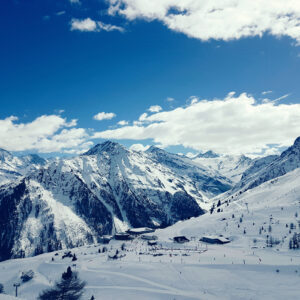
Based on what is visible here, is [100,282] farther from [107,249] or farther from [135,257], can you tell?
[107,249]

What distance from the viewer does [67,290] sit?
3246 inches

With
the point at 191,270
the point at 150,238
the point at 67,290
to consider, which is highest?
the point at 150,238

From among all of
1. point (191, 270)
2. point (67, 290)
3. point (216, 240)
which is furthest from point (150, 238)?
point (67, 290)

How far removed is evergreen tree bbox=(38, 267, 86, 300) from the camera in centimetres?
7795

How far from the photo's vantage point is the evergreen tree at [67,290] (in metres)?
77.9

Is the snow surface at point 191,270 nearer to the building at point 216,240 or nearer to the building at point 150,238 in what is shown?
the building at point 216,240

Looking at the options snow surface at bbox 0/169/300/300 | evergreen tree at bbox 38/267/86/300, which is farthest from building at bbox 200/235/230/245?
evergreen tree at bbox 38/267/86/300

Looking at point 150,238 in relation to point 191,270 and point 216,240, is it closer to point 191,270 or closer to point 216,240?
point 216,240

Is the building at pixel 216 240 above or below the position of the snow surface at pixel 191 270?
above

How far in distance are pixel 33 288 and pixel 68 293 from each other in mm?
19962

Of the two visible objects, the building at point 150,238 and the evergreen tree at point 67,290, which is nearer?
the evergreen tree at point 67,290

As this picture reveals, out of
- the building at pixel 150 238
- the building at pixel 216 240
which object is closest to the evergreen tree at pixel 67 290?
the building at pixel 216 240

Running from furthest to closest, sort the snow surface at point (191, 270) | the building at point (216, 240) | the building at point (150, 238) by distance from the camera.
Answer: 1. the building at point (150, 238)
2. the building at point (216, 240)
3. the snow surface at point (191, 270)

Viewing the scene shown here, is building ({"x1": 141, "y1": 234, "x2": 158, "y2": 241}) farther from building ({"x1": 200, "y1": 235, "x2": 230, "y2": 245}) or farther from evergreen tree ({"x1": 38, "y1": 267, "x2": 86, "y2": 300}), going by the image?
evergreen tree ({"x1": 38, "y1": 267, "x2": 86, "y2": 300})
